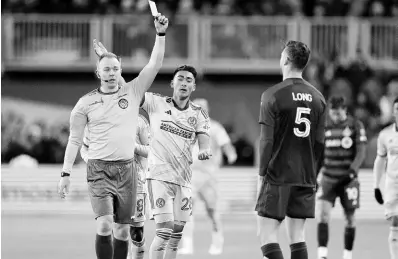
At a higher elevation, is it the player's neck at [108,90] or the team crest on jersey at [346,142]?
the player's neck at [108,90]

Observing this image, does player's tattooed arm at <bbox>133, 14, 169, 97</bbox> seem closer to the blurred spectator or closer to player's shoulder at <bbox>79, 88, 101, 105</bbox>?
player's shoulder at <bbox>79, 88, 101, 105</bbox>

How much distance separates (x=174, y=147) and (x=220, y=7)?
17896mm

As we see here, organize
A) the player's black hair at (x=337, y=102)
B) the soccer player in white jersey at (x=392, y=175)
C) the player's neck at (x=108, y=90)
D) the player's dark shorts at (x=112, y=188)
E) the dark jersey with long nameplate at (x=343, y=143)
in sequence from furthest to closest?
the dark jersey with long nameplate at (x=343, y=143)
the player's black hair at (x=337, y=102)
the soccer player in white jersey at (x=392, y=175)
the player's neck at (x=108, y=90)
the player's dark shorts at (x=112, y=188)

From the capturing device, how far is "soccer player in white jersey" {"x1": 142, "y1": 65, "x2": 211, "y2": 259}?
37.1 ft

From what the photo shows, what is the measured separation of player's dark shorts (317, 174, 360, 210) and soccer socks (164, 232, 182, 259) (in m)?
3.95

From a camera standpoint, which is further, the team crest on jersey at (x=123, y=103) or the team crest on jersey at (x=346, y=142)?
the team crest on jersey at (x=346, y=142)

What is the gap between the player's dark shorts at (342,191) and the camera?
48.9 ft

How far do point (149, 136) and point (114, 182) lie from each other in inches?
47.7

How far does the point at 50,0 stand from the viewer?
2922 cm

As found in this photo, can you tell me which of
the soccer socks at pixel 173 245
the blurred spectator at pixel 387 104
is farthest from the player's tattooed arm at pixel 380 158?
the blurred spectator at pixel 387 104

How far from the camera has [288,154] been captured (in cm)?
1009

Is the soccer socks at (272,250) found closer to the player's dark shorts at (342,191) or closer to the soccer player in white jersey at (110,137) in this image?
the soccer player in white jersey at (110,137)

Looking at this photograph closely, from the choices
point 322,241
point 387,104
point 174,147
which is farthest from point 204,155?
point 387,104

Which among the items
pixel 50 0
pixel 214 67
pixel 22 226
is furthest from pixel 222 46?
pixel 22 226
